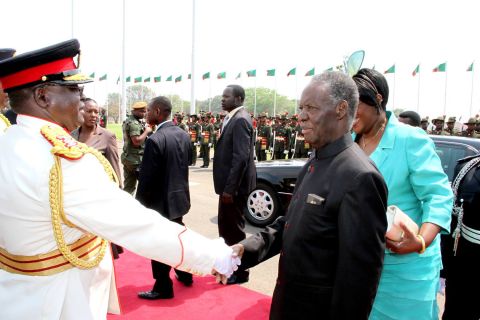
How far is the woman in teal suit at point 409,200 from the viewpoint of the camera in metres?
2.23

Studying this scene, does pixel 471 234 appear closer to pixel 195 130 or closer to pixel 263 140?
pixel 263 140

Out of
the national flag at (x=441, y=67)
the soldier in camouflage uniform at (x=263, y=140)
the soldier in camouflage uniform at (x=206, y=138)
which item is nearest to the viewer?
the soldier in camouflage uniform at (x=206, y=138)

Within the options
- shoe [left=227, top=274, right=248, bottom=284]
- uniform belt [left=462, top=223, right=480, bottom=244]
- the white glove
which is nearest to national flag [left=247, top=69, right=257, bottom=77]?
shoe [left=227, top=274, right=248, bottom=284]

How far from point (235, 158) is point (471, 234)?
2.58m

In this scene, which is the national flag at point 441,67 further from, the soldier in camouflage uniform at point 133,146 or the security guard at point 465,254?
the security guard at point 465,254

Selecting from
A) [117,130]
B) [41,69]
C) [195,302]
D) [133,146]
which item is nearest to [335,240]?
[41,69]

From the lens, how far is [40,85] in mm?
1789

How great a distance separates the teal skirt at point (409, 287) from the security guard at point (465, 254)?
679mm

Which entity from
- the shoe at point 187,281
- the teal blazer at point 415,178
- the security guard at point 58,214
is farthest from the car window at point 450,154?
the security guard at point 58,214

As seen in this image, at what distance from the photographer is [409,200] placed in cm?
236

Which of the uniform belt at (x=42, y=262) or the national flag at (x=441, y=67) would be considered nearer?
the uniform belt at (x=42, y=262)

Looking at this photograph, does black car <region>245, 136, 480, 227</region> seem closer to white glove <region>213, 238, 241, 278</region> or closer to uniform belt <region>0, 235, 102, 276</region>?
white glove <region>213, 238, 241, 278</region>

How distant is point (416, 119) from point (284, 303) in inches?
210

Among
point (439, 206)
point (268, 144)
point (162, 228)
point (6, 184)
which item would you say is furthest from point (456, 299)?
point (268, 144)
